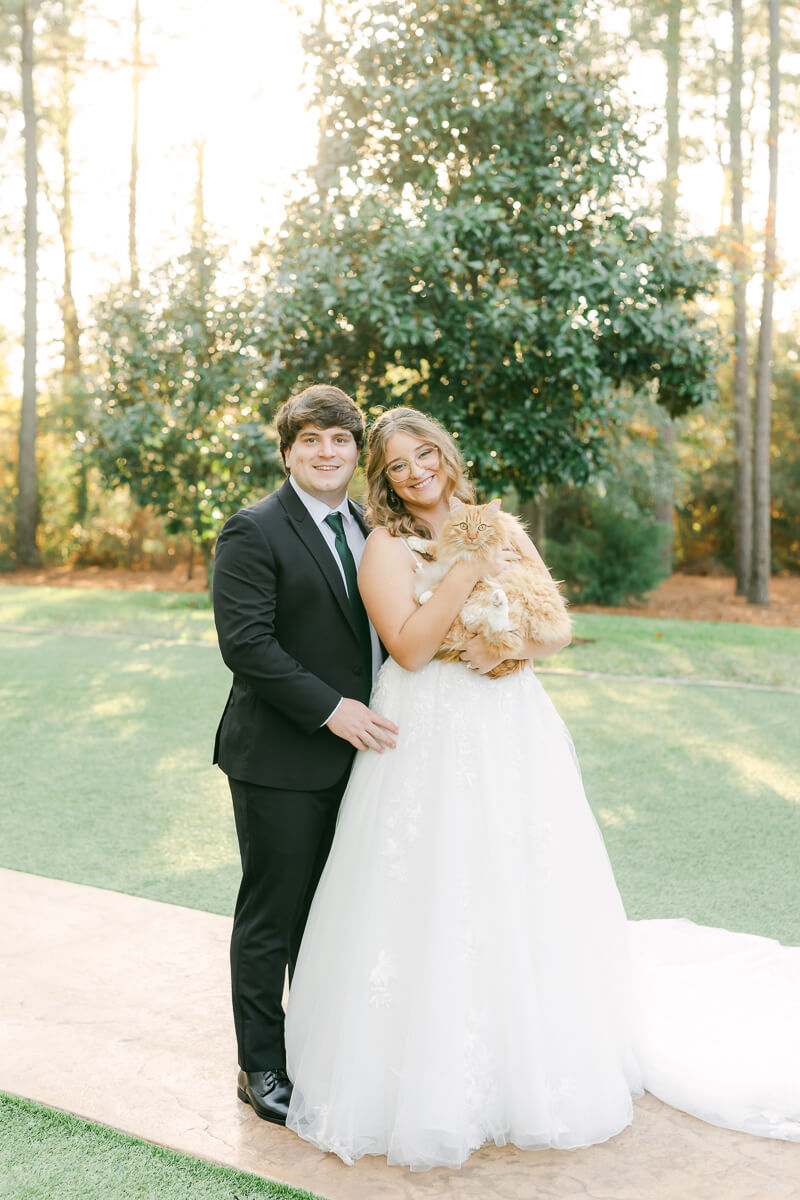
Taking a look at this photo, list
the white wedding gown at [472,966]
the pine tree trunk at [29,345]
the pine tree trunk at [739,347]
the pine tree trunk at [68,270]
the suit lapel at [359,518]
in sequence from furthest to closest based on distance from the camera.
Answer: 1. the pine tree trunk at [68,270]
2. the pine tree trunk at [29,345]
3. the pine tree trunk at [739,347]
4. the suit lapel at [359,518]
5. the white wedding gown at [472,966]

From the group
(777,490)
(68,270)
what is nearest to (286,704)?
(777,490)

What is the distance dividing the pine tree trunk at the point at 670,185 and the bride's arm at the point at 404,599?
15.4 meters

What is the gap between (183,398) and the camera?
546 inches

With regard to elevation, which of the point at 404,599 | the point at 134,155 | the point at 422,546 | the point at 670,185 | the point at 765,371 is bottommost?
the point at 404,599

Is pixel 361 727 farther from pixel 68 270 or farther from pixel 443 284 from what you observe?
pixel 68 270

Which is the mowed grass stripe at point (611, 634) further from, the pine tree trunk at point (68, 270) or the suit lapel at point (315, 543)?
the suit lapel at point (315, 543)

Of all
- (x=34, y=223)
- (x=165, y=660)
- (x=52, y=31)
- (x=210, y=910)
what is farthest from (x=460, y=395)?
(x=52, y=31)

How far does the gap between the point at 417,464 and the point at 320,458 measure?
10.3 inches

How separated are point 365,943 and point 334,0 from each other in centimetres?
1087

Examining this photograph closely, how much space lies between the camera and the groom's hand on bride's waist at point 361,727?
2799mm

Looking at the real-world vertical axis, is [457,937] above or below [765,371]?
below

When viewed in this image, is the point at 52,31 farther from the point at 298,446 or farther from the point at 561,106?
the point at 298,446

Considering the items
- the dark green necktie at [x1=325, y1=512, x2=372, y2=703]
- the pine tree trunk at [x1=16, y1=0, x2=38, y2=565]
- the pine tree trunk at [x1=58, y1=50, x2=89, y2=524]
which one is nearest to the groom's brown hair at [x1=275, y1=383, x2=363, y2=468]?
the dark green necktie at [x1=325, y1=512, x2=372, y2=703]

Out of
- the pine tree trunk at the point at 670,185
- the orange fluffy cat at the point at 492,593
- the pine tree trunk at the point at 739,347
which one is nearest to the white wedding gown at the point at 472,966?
the orange fluffy cat at the point at 492,593
